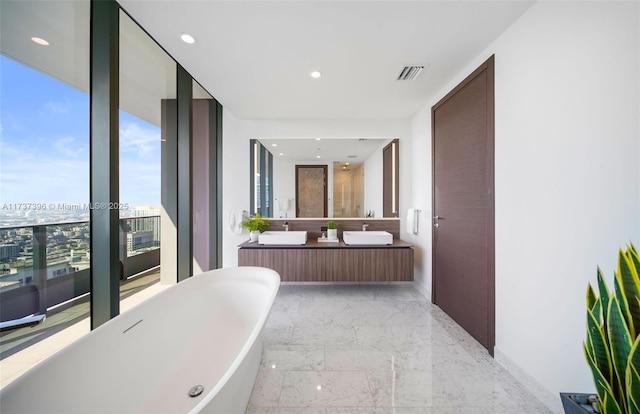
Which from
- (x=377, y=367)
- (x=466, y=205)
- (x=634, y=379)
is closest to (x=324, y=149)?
(x=466, y=205)

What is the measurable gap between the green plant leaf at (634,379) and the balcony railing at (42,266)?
2636 millimetres

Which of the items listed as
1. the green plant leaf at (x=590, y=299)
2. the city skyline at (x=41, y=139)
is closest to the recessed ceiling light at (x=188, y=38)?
the city skyline at (x=41, y=139)

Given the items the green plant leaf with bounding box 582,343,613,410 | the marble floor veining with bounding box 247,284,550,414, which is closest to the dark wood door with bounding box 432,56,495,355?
the marble floor veining with bounding box 247,284,550,414

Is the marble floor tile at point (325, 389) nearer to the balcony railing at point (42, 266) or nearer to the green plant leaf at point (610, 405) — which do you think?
the green plant leaf at point (610, 405)

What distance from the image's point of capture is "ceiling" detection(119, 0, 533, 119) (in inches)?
56.9

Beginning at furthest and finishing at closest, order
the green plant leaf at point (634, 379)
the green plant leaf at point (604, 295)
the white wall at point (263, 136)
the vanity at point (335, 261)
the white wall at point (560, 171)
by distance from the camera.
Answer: the white wall at point (263, 136) → the vanity at point (335, 261) → the white wall at point (560, 171) → the green plant leaf at point (604, 295) → the green plant leaf at point (634, 379)

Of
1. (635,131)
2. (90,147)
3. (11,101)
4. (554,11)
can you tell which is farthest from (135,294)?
(554,11)

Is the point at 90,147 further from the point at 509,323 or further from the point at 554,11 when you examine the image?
the point at 509,323

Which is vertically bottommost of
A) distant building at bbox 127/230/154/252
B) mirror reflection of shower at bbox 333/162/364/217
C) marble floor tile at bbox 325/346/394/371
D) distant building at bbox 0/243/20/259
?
marble floor tile at bbox 325/346/394/371

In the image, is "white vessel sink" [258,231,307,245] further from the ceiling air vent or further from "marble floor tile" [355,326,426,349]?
the ceiling air vent

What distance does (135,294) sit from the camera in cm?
217

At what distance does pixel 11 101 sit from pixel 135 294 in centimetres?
168

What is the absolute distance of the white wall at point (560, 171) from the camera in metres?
1.06

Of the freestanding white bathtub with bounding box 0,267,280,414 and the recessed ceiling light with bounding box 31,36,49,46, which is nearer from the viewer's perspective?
the freestanding white bathtub with bounding box 0,267,280,414
